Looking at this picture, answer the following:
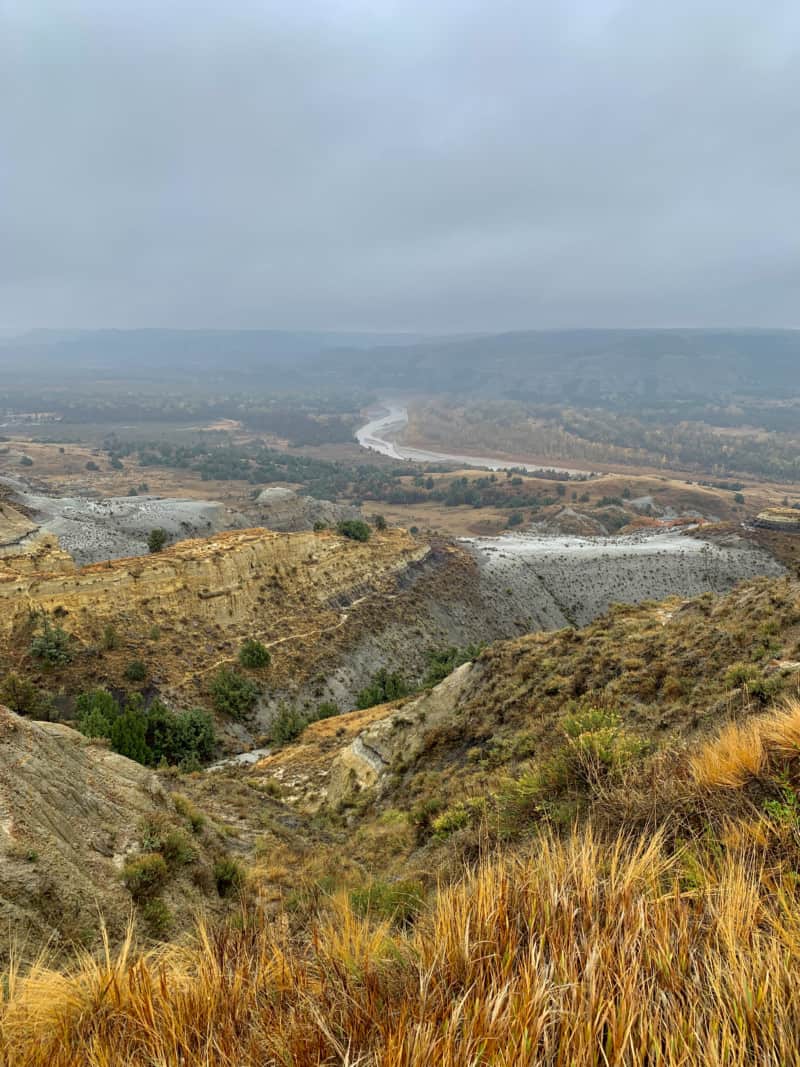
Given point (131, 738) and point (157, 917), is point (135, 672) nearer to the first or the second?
point (131, 738)

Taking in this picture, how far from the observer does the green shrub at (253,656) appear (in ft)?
91.9

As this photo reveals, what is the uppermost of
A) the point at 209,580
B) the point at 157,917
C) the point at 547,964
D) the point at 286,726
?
the point at 547,964

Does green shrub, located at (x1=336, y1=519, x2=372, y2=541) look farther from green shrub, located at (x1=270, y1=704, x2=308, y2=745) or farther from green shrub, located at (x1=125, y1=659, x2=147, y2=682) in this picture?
green shrub, located at (x1=125, y1=659, x2=147, y2=682)

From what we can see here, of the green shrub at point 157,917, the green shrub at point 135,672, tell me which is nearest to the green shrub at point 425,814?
the green shrub at point 157,917

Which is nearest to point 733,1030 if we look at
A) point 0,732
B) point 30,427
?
point 0,732

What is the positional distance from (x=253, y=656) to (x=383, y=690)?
731 centimetres

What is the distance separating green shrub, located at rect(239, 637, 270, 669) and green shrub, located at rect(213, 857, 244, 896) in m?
19.4

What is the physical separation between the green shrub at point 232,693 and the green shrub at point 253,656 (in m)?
0.88

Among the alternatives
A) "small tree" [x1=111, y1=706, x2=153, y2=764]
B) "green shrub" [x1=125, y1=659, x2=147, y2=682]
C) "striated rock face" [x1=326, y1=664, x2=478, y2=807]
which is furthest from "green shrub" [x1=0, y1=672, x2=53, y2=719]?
"striated rock face" [x1=326, y1=664, x2=478, y2=807]

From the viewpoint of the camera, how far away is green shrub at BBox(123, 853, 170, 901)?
753 centimetres

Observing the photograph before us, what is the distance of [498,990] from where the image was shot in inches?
86.2

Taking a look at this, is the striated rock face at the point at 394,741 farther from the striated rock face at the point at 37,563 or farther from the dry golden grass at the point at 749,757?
the striated rock face at the point at 37,563

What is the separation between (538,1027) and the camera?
1959 mm

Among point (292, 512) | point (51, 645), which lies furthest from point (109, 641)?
point (292, 512)
